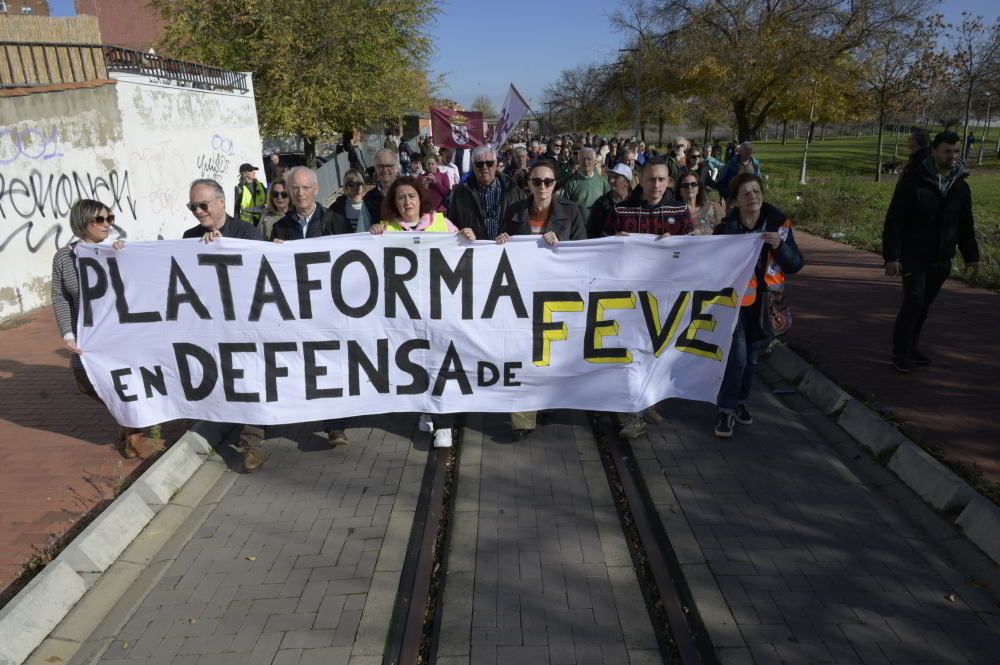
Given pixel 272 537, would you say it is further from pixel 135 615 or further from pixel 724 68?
pixel 724 68

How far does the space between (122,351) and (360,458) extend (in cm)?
190

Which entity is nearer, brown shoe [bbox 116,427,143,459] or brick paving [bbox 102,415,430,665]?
brick paving [bbox 102,415,430,665]

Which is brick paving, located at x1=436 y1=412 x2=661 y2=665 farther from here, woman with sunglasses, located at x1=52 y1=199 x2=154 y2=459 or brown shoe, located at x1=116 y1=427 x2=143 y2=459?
woman with sunglasses, located at x1=52 y1=199 x2=154 y2=459

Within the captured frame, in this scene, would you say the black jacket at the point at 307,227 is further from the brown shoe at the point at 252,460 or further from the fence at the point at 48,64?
the fence at the point at 48,64

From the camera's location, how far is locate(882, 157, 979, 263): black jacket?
5914mm

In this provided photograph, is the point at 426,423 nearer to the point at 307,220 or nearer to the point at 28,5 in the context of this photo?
the point at 307,220

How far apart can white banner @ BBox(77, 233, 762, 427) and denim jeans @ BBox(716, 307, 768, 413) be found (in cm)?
16

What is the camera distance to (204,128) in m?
14.6

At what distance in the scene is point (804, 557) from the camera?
12.8ft

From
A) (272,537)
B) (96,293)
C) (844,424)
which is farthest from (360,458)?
(844,424)

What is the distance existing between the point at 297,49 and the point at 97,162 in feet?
37.3

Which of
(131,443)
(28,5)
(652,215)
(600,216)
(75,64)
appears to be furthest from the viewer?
(28,5)

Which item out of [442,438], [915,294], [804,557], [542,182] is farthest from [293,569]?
[915,294]

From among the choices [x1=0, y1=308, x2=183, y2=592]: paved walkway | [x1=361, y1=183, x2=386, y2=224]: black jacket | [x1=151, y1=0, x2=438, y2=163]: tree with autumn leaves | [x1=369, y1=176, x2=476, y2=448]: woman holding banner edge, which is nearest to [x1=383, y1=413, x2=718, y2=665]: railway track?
[x1=369, y1=176, x2=476, y2=448]: woman holding banner edge
